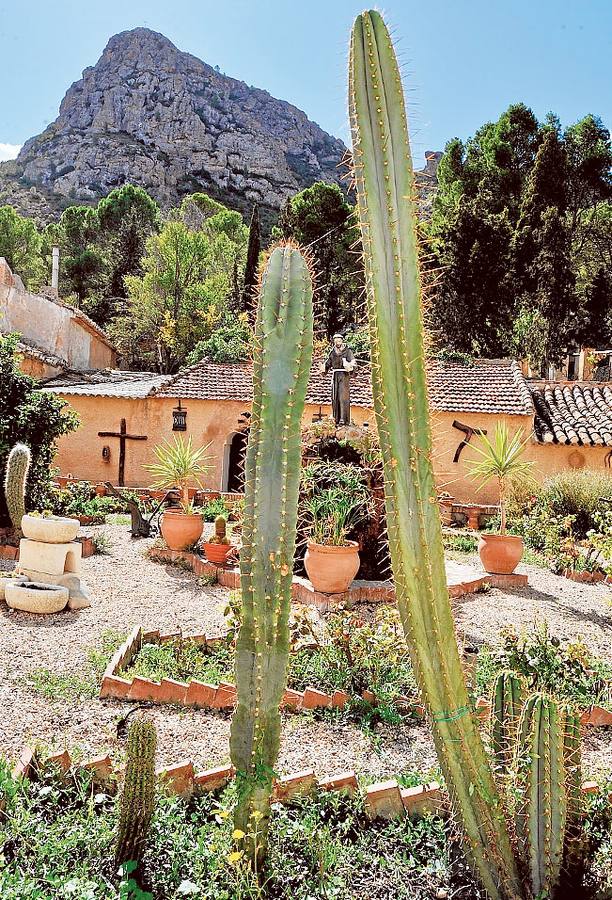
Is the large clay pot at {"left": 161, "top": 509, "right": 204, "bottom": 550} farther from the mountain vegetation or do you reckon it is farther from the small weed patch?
the mountain vegetation

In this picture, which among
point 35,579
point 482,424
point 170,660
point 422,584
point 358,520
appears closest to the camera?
point 422,584

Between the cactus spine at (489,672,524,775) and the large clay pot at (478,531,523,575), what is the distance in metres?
5.57

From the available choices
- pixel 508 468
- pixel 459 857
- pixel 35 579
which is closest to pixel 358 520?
pixel 508 468

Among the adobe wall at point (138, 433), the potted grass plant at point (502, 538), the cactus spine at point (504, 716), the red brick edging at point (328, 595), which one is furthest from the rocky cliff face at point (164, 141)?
the cactus spine at point (504, 716)

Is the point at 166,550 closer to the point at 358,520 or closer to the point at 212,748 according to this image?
the point at 358,520

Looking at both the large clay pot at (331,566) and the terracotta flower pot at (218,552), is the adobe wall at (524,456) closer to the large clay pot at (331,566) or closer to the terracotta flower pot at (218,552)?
the terracotta flower pot at (218,552)

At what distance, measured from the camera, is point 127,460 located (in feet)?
51.4

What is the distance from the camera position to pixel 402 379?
200cm

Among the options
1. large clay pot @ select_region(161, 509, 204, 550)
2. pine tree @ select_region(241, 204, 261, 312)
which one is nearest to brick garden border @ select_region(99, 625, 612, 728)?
large clay pot @ select_region(161, 509, 204, 550)

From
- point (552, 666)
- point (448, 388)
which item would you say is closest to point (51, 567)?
point (552, 666)

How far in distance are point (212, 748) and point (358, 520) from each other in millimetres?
3865

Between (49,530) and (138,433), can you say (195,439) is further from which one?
(49,530)

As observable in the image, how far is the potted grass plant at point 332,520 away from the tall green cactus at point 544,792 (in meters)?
A: 4.37

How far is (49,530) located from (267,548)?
468 centimetres
